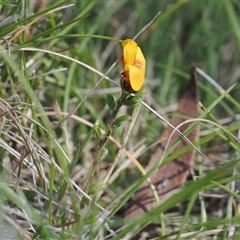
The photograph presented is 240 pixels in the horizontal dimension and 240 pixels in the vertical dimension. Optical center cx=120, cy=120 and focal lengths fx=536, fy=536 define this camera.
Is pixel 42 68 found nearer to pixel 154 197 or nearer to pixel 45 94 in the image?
pixel 45 94

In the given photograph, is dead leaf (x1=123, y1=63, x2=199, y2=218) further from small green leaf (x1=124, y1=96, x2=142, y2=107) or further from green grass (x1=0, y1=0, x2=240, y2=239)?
small green leaf (x1=124, y1=96, x2=142, y2=107)

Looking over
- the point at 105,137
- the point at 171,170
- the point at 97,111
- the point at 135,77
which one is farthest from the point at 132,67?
the point at 97,111

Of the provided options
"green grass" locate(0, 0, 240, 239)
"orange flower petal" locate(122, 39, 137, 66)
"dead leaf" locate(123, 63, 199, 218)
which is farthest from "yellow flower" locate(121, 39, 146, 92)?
"dead leaf" locate(123, 63, 199, 218)

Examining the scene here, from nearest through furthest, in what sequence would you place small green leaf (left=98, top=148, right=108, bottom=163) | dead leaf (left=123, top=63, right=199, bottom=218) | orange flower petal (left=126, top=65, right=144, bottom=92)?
orange flower petal (left=126, top=65, right=144, bottom=92), small green leaf (left=98, top=148, right=108, bottom=163), dead leaf (left=123, top=63, right=199, bottom=218)

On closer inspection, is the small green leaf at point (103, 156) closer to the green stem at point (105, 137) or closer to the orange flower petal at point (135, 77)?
the green stem at point (105, 137)

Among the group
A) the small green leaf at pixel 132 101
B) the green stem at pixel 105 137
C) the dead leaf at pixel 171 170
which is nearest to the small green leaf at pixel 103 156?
the green stem at pixel 105 137

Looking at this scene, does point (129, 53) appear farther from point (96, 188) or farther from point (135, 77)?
point (96, 188)

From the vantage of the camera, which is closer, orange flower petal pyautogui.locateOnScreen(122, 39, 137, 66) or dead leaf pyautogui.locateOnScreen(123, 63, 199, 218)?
orange flower petal pyautogui.locateOnScreen(122, 39, 137, 66)
